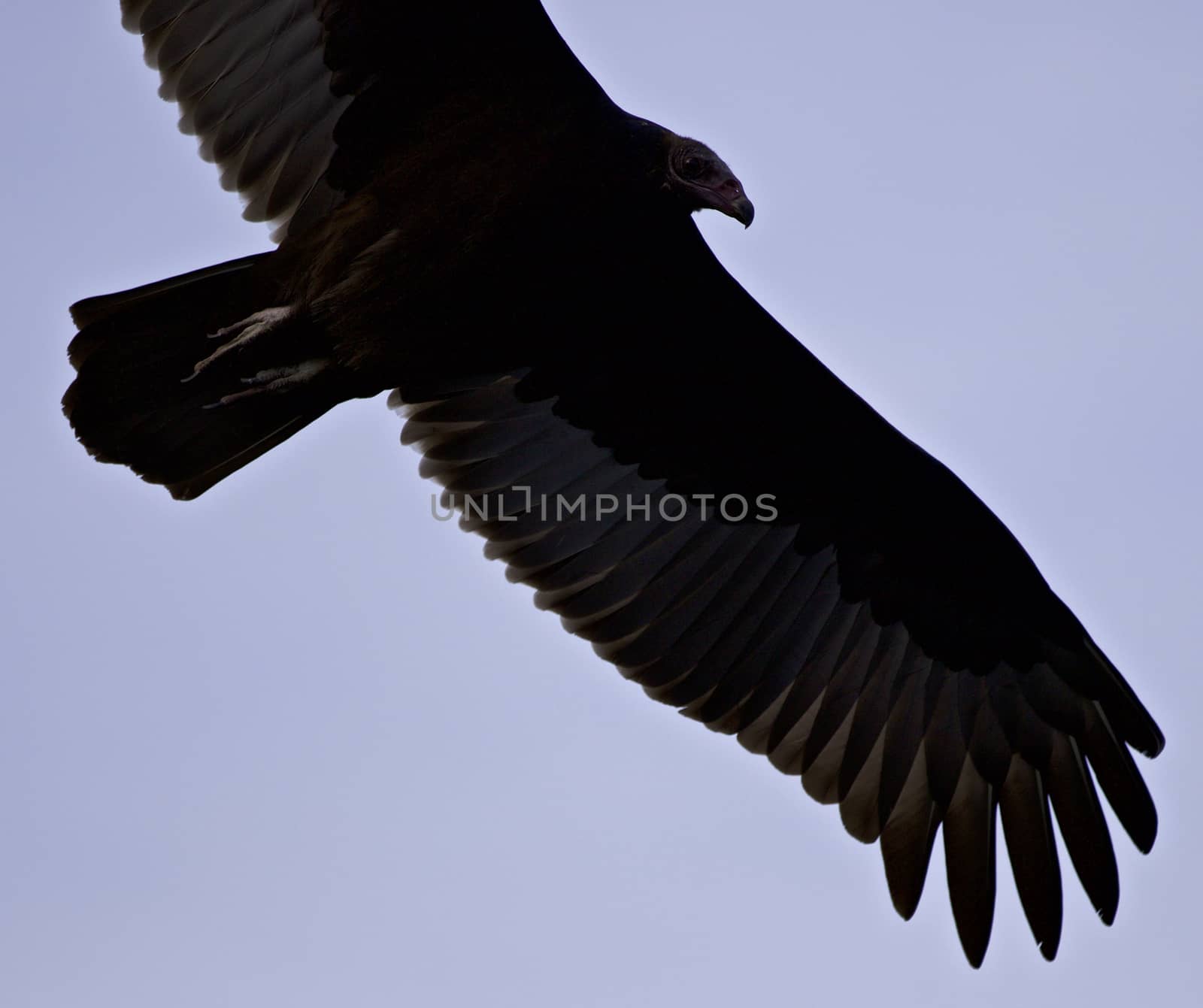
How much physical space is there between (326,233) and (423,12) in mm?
757

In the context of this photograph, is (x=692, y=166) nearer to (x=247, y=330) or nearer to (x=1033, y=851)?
(x=247, y=330)

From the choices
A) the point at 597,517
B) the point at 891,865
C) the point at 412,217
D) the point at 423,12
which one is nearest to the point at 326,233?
the point at 412,217

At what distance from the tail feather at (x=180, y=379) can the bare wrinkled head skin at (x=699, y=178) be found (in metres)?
1.25

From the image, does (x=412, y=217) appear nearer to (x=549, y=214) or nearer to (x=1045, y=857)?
(x=549, y=214)

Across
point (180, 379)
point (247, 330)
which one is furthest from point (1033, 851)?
point (180, 379)

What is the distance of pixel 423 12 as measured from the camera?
16.3 ft

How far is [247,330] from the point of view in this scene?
16.8 feet

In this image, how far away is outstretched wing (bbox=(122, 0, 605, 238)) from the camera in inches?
194

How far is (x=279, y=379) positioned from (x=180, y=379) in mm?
327

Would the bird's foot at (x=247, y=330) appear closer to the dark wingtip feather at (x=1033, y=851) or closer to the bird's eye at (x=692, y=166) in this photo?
the bird's eye at (x=692, y=166)

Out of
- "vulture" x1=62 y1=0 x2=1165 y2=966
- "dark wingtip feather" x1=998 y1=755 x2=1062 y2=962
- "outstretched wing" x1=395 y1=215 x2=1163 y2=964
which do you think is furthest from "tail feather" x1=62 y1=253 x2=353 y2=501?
"dark wingtip feather" x1=998 y1=755 x2=1062 y2=962
